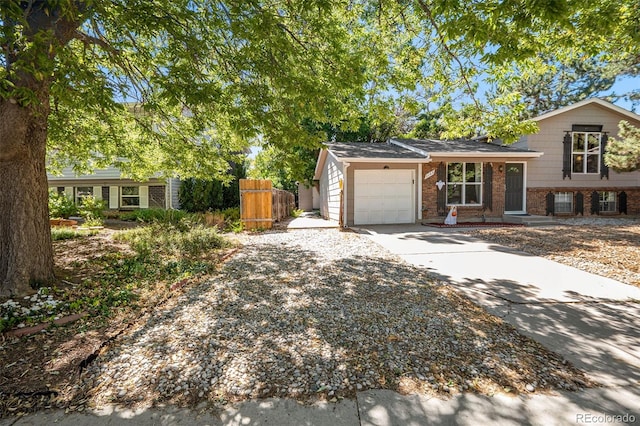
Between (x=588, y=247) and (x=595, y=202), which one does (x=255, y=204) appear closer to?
(x=588, y=247)

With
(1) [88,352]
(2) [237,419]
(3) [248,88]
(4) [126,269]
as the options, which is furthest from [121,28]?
(2) [237,419]

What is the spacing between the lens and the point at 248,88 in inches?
179

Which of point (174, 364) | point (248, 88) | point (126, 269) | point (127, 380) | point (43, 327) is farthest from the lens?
point (126, 269)

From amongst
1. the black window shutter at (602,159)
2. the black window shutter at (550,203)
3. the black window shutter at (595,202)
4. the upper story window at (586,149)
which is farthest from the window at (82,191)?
the black window shutter at (602,159)

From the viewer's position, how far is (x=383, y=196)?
1198 centimetres

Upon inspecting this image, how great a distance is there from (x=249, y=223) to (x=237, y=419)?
9.40 metres

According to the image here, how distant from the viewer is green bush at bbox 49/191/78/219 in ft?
38.4

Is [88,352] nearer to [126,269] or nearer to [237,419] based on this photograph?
[237,419]

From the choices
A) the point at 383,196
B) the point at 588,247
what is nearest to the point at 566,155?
the point at 383,196

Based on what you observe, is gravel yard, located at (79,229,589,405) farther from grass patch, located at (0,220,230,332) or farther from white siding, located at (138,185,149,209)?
white siding, located at (138,185,149,209)

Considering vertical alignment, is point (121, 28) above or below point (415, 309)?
above

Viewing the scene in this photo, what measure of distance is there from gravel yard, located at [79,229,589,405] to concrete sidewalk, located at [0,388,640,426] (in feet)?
0.34

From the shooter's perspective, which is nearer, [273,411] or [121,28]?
[273,411]

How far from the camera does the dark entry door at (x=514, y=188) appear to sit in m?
13.2
